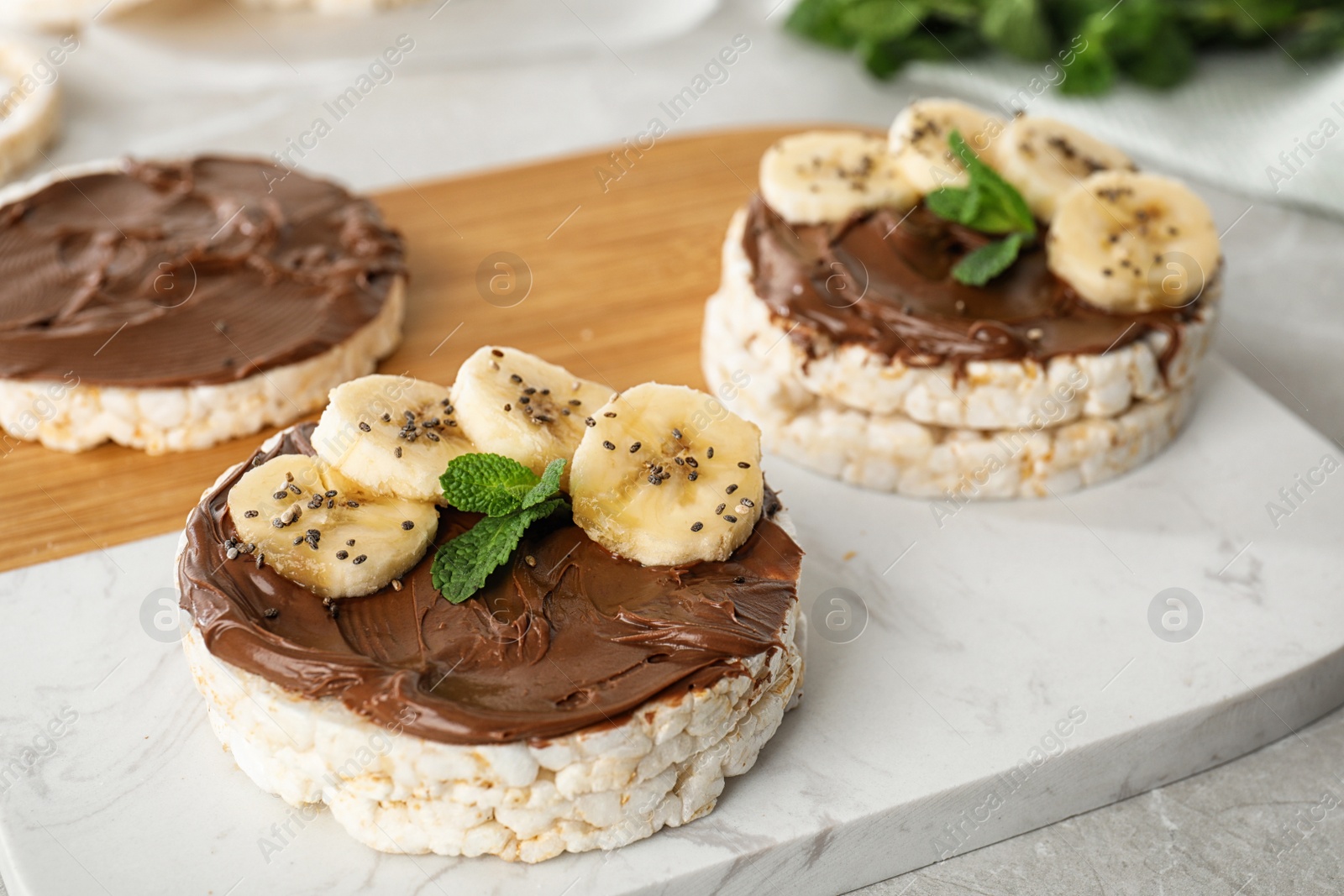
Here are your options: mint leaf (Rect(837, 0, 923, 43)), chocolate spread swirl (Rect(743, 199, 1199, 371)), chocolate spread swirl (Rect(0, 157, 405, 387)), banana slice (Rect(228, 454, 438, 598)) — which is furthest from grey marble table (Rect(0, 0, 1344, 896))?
chocolate spread swirl (Rect(743, 199, 1199, 371))

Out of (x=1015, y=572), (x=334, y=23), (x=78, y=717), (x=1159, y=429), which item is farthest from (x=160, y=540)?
(x=334, y=23)

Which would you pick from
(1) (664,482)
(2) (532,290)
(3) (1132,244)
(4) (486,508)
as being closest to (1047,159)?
(3) (1132,244)

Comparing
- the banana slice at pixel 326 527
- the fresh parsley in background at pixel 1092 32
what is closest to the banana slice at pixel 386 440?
the banana slice at pixel 326 527

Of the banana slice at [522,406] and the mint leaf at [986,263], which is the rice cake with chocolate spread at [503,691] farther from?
the mint leaf at [986,263]

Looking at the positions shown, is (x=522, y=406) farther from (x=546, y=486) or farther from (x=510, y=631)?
(x=510, y=631)

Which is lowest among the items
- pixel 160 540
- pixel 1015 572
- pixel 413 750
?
pixel 1015 572

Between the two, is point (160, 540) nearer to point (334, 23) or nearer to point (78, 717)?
point (78, 717)
